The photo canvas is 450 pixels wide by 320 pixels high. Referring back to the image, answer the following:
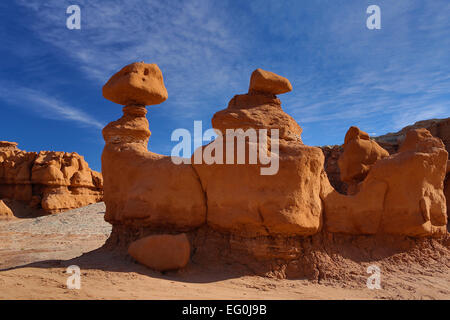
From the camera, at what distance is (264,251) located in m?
5.07

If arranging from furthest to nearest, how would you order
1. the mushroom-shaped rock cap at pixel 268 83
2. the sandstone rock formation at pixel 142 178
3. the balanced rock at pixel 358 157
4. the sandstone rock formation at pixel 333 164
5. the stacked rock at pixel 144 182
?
1. the sandstone rock formation at pixel 333 164
2. the balanced rock at pixel 358 157
3. the mushroom-shaped rock cap at pixel 268 83
4. the sandstone rock formation at pixel 142 178
5. the stacked rock at pixel 144 182

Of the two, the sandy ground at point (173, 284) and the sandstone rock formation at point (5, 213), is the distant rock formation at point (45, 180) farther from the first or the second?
the sandy ground at point (173, 284)

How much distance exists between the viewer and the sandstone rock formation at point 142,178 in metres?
5.58

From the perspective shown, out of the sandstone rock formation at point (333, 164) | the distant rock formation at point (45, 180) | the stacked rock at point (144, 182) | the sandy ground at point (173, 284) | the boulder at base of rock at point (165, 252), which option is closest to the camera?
the sandy ground at point (173, 284)

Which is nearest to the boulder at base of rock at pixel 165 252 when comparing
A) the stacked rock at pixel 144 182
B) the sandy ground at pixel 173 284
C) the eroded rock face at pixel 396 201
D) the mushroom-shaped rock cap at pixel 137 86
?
the stacked rock at pixel 144 182

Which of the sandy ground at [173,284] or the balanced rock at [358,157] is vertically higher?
the balanced rock at [358,157]

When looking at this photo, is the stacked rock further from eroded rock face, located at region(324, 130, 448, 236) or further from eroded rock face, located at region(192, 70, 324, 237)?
eroded rock face, located at region(324, 130, 448, 236)

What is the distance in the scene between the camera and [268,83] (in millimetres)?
6539

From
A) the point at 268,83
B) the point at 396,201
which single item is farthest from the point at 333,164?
the point at 268,83

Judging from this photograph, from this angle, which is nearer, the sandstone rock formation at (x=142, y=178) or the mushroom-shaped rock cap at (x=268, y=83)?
the sandstone rock formation at (x=142, y=178)

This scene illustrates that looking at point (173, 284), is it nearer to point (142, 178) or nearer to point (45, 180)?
point (142, 178)

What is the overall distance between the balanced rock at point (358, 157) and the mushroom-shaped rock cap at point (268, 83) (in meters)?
2.10

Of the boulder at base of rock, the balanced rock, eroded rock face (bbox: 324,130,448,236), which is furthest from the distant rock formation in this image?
eroded rock face (bbox: 324,130,448,236)
